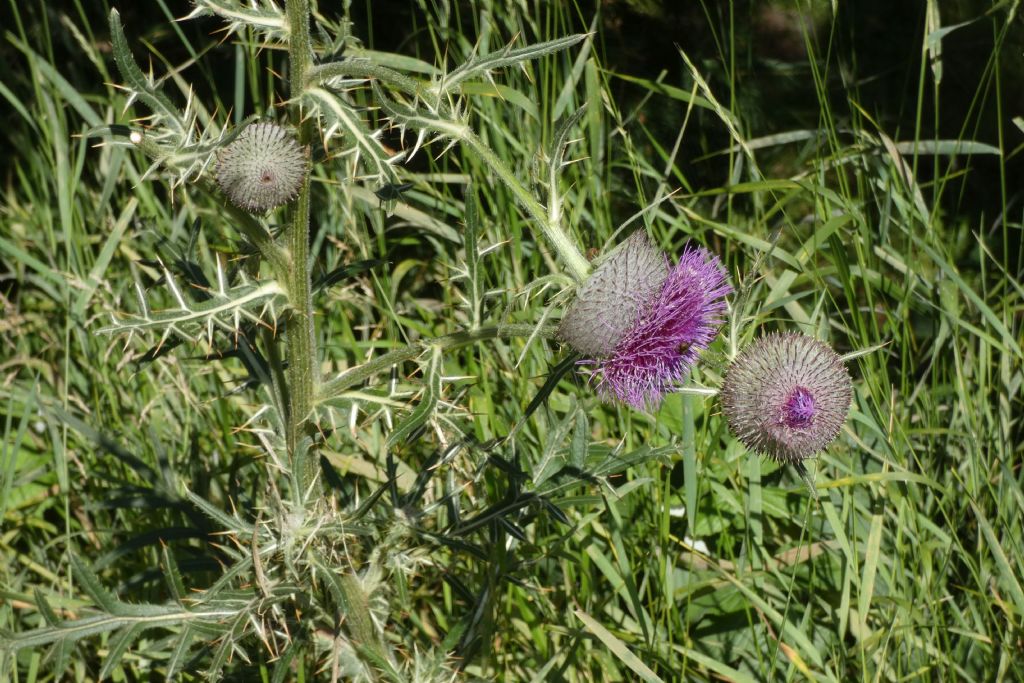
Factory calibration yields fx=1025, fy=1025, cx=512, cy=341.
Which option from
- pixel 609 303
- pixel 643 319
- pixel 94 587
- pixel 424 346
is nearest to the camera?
pixel 609 303

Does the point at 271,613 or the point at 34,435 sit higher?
the point at 271,613

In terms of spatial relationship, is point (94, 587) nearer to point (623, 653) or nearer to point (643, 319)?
point (623, 653)

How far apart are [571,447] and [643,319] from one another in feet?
1.40

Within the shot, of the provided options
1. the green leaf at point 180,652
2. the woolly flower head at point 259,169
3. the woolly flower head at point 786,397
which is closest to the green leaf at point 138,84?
the woolly flower head at point 259,169

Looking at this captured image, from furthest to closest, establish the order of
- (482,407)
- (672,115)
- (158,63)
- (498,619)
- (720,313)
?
1. (158,63)
2. (672,115)
3. (482,407)
4. (498,619)
5. (720,313)

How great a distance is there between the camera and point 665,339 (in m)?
1.99

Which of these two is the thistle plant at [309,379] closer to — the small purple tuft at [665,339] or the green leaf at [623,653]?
the small purple tuft at [665,339]

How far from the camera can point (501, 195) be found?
3.00 metres

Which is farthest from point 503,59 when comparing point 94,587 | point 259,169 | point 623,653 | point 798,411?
point 94,587

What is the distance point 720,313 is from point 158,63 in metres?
3.24

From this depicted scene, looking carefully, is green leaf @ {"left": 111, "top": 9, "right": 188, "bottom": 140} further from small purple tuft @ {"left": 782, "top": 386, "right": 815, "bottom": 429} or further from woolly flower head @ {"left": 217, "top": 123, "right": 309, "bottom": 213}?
small purple tuft @ {"left": 782, "top": 386, "right": 815, "bottom": 429}

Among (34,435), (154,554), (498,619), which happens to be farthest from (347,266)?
(34,435)

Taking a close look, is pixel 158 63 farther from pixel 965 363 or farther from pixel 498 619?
pixel 965 363

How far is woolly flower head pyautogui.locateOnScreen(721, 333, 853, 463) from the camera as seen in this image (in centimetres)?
200
